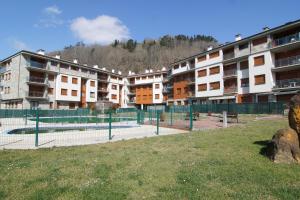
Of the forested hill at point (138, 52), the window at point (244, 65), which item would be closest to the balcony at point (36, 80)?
the window at point (244, 65)

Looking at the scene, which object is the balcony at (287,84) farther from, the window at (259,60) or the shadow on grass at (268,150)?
the shadow on grass at (268,150)

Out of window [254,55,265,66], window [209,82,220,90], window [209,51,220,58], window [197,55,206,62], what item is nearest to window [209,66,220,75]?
window [209,82,220,90]

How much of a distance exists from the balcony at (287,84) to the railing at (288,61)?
2.37 meters

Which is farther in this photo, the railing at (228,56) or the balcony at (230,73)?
the railing at (228,56)

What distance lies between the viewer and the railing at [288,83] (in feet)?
108

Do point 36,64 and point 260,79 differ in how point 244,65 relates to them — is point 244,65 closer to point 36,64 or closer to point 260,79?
point 260,79

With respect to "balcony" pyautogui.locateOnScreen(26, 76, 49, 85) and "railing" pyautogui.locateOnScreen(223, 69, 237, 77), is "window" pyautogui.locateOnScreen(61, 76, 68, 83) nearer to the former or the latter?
"balcony" pyautogui.locateOnScreen(26, 76, 49, 85)

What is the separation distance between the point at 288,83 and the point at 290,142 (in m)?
31.9

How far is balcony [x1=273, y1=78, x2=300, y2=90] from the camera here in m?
32.7

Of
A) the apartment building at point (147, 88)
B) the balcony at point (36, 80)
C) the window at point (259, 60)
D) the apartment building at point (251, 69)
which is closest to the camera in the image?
the apartment building at point (251, 69)

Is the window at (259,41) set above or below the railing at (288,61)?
above

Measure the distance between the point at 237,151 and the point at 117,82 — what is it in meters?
67.4

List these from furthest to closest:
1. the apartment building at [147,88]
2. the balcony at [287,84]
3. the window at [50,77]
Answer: the apartment building at [147,88] < the window at [50,77] < the balcony at [287,84]

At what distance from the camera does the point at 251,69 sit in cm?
3838
